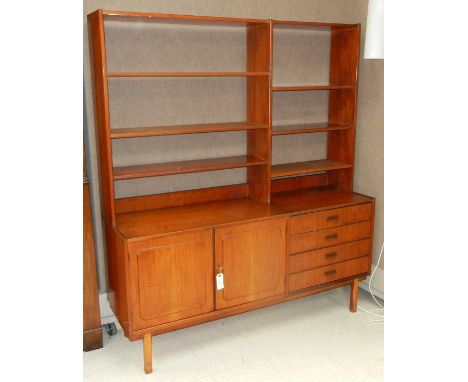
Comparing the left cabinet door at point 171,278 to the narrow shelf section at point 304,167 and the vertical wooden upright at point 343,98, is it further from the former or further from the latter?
the vertical wooden upright at point 343,98

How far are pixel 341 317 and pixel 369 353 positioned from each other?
1.36 feet

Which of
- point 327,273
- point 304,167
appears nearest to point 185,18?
point 304,167

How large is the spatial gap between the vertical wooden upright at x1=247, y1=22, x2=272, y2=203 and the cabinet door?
328 mm

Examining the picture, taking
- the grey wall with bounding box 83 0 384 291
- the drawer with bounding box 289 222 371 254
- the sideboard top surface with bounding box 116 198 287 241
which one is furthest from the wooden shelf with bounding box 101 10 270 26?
the drawer with bounding box 289 222 371 254

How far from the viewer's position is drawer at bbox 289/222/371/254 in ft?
8.60

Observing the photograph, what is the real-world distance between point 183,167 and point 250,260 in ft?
2.05

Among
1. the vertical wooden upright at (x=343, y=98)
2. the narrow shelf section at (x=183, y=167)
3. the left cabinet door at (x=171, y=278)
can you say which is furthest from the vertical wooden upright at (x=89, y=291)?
the vertical wooden upright at (x=343, y=98)

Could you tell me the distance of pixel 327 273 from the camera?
9.06 feet

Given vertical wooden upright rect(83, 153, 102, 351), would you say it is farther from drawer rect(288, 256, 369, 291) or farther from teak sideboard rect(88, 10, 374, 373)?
drawer rect(288, 256, 369, 291)

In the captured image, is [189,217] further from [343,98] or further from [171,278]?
[343,98]

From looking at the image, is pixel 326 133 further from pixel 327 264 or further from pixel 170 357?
pixel 170 357

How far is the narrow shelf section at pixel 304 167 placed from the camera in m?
2.80

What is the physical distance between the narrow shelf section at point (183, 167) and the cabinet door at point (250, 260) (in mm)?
367
